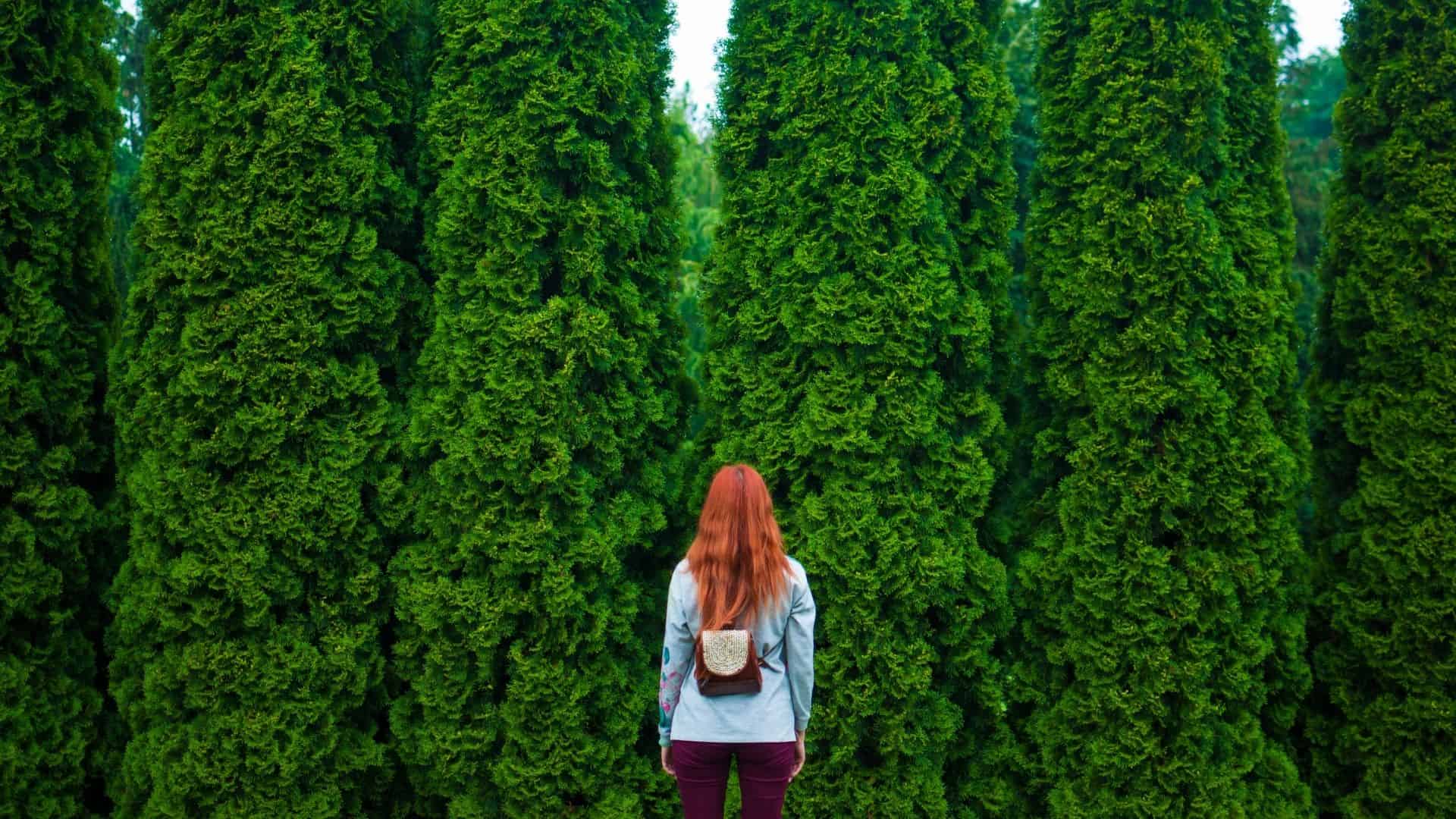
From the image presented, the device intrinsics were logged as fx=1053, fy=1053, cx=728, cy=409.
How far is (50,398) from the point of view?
5387mm

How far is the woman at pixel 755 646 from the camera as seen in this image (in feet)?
12.6

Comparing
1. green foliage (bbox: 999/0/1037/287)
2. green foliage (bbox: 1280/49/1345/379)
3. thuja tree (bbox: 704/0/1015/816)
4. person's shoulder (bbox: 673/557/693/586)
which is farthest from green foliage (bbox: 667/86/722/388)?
person's shoulder (bbox: 673/557/693/586)

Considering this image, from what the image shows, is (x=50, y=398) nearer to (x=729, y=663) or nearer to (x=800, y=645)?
(x=729, y=663)

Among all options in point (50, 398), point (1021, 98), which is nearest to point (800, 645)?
point (50, 398)

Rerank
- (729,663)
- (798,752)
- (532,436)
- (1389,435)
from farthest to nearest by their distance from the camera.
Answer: (1389,435)
(532,436)
(798,752)
(729,663)

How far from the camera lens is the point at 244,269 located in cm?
512

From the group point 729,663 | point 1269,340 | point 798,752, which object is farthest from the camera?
point 1269,340

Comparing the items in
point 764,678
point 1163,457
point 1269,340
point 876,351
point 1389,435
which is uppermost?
point 1269,340

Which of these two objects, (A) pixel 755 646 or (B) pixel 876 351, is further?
(B) pixel 876 351

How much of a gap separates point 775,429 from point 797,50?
6.47 ft

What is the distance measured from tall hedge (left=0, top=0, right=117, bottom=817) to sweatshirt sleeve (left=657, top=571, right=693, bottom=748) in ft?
11.0

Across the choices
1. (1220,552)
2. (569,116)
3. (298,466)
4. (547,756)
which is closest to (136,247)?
(298,466)

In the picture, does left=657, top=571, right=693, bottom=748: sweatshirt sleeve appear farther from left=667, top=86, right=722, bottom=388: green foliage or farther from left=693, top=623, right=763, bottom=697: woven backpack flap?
left=667, top=86, right=722, bottom=388: green foliage

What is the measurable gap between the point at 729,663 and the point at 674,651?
0.29 meters
